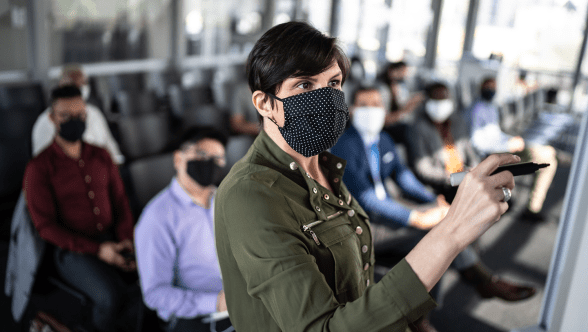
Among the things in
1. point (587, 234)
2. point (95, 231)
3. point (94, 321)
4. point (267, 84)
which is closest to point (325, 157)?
point (267, 84)

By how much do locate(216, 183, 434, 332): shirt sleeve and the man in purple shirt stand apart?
1.03 m

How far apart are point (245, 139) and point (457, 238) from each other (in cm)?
240

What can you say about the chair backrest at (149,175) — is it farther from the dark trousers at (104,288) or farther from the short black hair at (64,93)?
the short black hair at (64,93)

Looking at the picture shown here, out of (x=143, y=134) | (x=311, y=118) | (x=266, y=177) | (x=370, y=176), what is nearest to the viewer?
(x=266, y=177)

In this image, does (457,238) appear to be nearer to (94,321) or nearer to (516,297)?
(94,321)

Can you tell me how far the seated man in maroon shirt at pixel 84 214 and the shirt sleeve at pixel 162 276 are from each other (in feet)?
1.53

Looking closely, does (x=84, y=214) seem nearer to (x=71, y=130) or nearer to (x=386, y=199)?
(x=71, y=130)

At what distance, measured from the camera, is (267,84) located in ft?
2.99

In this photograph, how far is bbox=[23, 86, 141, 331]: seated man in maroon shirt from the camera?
2242mm

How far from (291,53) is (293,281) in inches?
16.1

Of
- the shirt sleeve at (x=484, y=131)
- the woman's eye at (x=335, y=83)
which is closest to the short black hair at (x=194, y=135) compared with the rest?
the woman's eye at (x=335, y=83)

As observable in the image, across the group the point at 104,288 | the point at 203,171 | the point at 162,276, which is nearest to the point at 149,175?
the point at 203,171

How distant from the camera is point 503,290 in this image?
2.77 m

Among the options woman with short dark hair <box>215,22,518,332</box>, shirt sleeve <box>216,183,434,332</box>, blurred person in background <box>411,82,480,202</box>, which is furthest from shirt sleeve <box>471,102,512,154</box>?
shirt sleeve <box>216,183,434,332</box>
